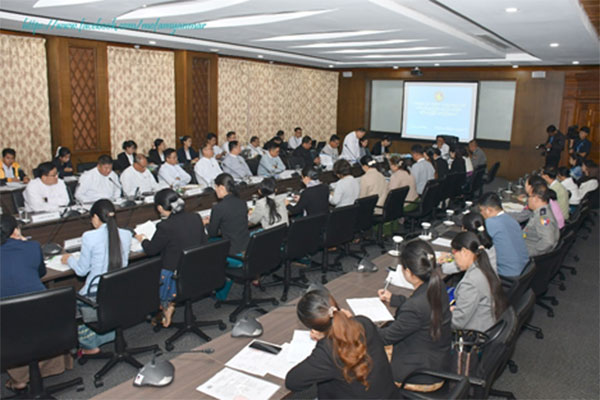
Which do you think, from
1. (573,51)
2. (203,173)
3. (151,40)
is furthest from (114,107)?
(573,51)

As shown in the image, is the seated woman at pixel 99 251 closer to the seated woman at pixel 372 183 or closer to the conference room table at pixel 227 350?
the conference room table at pixel 227 350

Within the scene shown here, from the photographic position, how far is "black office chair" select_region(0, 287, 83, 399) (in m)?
2.85

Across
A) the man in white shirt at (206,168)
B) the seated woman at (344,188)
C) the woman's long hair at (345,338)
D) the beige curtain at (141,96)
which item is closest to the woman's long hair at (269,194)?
the seated woman at (344,188)

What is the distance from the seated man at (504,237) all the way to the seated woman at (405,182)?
9.39 feet

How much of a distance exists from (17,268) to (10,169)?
5.00 metres

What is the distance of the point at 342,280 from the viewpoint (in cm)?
382

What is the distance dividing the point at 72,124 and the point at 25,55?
1350mm

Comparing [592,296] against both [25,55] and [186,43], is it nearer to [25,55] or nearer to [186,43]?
[186,43]

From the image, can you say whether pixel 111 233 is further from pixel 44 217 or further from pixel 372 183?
pixel 372 183

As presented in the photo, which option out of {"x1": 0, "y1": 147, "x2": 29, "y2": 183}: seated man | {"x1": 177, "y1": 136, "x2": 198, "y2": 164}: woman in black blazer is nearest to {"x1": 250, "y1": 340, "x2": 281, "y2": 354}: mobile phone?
{"x1": 0, "y1": 147, "x2": 29, "y2": 183}: seated man

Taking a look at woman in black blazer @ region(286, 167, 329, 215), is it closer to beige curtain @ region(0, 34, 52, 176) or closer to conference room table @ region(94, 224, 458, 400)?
conference room table @ region(94, 224, 458, 400)

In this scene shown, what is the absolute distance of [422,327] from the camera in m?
2.66

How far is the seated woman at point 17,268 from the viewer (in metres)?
3.24

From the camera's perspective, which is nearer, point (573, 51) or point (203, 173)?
point (203, 173)
